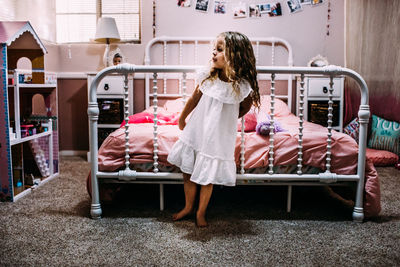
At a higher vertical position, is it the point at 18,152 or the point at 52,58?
the point at 52,58

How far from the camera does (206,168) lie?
5.65 feet

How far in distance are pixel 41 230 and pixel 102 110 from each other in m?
1.86


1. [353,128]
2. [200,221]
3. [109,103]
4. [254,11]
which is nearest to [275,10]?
[254,11]

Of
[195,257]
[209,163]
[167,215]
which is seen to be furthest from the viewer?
[167,215]

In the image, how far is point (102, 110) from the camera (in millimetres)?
3492

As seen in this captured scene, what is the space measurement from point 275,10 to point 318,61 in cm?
70

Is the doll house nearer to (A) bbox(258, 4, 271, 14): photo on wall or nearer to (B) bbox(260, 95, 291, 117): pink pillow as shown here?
(B) bbox(260, 95, 291, 117): pink pillow

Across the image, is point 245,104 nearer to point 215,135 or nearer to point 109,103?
point 215,135

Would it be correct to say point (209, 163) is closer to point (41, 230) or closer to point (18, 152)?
point (41, 230)

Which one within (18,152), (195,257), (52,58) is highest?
(52,58)

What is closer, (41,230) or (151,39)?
(41,230)

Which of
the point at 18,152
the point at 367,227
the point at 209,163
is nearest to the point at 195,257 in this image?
the point at 209,163

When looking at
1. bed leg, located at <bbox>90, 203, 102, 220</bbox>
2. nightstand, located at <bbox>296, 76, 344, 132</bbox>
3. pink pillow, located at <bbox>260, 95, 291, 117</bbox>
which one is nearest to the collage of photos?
nightstand, located at <bbox>296, 76, 344, 132</bbox>

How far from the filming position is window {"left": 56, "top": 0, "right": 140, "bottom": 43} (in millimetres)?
3885
